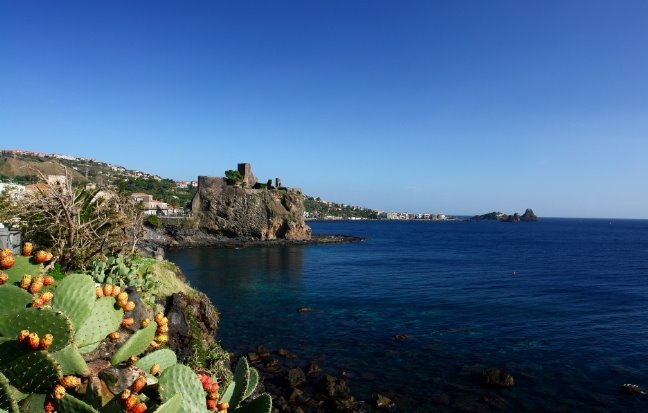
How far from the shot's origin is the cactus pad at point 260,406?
11.5ft

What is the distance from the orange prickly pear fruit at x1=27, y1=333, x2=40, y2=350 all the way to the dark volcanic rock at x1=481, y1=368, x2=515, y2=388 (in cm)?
1599

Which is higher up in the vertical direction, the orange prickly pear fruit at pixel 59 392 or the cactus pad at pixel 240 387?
the orange prickly pear fruit at pixel 59 392

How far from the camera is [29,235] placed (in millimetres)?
13109

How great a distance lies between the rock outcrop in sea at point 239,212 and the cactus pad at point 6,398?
7579 cm

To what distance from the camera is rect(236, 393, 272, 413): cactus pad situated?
3.51 m

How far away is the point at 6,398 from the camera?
2.62 m

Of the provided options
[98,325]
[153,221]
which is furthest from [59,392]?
[153,221]

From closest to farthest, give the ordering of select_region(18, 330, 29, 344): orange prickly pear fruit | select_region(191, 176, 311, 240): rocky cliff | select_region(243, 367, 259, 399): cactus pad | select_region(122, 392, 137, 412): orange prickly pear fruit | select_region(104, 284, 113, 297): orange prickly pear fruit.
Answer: select_region(122, 392, 137, 412): orange prickly pear fruit < select_region(18, 330, 29, 344): orange prickly pear fruit < select_region(104, 284, 113, 297): orange prickly pear fruit < select_region(243, 367, 259, 399): cactus pad < select_region(191, 176, 311, 240): rocky cliff

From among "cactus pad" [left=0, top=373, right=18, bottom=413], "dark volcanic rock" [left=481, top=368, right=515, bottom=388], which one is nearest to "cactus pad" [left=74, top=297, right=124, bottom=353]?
"cactus pad" [left=0, top=373, right=18, bottom=413]

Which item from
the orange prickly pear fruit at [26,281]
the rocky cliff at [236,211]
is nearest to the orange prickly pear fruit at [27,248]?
the orange prickly pear fruit at [26,281]

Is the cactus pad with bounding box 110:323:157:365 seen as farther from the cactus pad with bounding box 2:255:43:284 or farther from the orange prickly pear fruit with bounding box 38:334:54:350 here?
the cactus pad with bounding box 2:255:43:284

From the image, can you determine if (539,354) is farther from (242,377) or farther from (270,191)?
(270,191)

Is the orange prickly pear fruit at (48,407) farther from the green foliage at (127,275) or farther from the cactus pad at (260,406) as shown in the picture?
the green foliage at (127,275)

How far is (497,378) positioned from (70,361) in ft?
52.5
